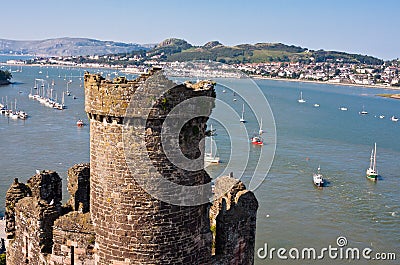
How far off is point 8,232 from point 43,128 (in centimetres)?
6495

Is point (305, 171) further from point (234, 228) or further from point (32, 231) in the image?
point (32, 231)

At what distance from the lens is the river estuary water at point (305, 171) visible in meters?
36.2

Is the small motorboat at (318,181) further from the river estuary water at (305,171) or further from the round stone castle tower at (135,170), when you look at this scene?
the round stone castle tower at (135,170)

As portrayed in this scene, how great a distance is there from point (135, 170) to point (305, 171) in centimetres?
4634

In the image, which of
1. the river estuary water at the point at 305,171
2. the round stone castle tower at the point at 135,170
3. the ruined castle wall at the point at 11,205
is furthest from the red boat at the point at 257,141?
the round stone castle tower at the point at 135,170

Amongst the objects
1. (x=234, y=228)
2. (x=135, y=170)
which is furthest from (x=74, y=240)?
(x=234, y=228)

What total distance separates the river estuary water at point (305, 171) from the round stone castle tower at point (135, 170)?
23.8 metres

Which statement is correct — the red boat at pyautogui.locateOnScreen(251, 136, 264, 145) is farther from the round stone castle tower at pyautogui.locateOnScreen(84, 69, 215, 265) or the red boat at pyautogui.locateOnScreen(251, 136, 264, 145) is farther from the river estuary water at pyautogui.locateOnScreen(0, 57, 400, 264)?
the round stone castle tower at pyautogui.locateOnScreen(84, 69, 215, 265)

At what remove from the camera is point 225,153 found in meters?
57.1

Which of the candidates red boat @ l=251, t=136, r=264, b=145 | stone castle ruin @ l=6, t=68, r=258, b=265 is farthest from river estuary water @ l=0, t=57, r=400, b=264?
stone castle ruin @ l=6, t=68, r=258, b=265

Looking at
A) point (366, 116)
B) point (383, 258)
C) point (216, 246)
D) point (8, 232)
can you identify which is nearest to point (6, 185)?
point (383, 258)

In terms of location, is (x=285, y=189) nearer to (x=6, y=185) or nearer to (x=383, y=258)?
(x=383, y=258)

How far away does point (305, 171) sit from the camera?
169 ft

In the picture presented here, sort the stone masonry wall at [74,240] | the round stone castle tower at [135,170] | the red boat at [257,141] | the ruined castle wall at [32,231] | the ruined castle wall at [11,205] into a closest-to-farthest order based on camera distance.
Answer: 1. the round stone castle tower at [135,170]
2. the stone masonry wall at [74,240]
3. the ruined castle wall at [32,231]
4. the ruined castle wall at [11,205]
5. the red boat at [257,141]
